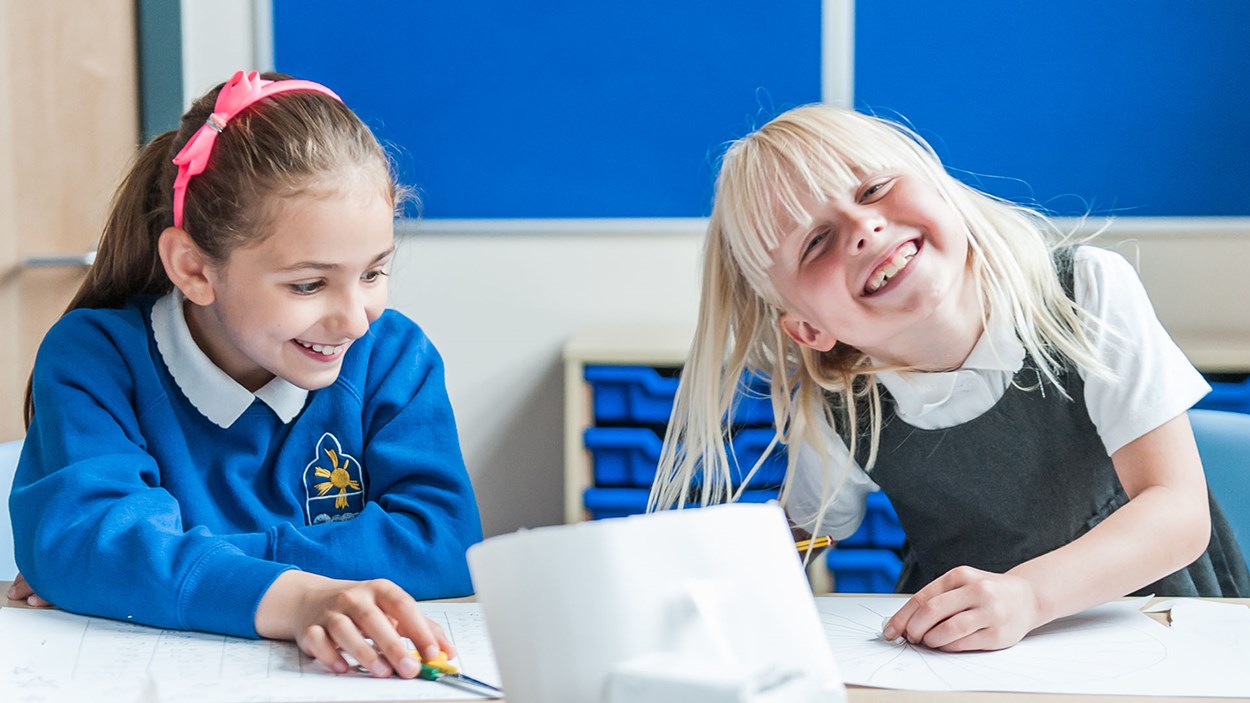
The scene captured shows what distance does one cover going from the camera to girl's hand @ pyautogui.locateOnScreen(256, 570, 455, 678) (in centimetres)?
72

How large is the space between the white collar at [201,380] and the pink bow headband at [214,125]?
3.5 inches

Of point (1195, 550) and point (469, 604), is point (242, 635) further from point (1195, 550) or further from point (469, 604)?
point (1195, 550)

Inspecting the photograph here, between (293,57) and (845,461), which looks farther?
(293,57)

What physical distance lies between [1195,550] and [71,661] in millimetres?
801

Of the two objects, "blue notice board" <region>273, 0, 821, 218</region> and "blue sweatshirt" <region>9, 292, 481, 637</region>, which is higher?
"blue notice board" <region>273, 0, 821, 218</region>

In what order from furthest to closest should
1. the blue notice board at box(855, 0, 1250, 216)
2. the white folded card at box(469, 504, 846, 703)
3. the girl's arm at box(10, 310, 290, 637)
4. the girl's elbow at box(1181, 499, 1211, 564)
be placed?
1. the blue notice board at box(855, 0, 1250, 216)
2. the girl's elbow at box(1181, 499, 1211, 564)
3. the girl's arm at box(10, 310, 290, 637)
4. the white folded card at box(469, 504, 846, 703)

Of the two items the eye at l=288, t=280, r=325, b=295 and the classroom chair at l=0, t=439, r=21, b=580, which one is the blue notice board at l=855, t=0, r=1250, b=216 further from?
the classroom chair at l=0, t=439, r=21, b=580

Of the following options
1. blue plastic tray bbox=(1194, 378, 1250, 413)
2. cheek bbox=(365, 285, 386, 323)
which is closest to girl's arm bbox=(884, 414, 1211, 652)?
cheek bbox=(365, 285, 386, 323)

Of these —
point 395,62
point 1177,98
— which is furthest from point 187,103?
point 1177,98

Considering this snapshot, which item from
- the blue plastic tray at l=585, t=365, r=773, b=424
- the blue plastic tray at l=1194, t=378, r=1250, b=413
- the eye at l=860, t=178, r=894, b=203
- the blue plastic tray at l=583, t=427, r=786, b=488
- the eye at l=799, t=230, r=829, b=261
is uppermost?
the eye at l=860, t=178, r=894, b=203

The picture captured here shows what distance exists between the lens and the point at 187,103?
235 centimetres

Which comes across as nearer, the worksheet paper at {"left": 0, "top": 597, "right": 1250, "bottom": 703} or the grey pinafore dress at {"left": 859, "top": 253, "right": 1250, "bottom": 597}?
the worksheet paper at {"left": 0, "top": 597, "right": 1250, "bottom": 703}

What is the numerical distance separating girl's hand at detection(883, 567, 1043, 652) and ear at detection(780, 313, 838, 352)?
33 centimetres

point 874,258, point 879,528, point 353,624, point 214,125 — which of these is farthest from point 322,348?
point 879,528
